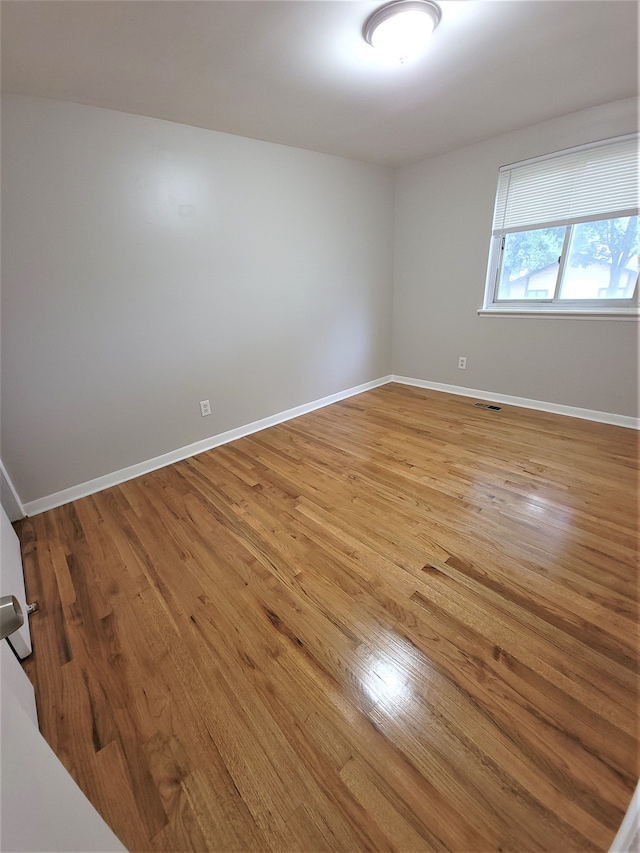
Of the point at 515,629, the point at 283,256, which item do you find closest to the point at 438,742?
the point at 515,629

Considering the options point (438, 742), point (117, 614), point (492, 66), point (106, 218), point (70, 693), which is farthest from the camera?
point (106, 218)

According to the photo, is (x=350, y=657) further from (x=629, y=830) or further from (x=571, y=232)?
(x=571, y=232)

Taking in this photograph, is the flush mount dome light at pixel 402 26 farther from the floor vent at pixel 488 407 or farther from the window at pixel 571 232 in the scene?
the floor vent at pixel 488 407

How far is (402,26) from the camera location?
149 centimetres

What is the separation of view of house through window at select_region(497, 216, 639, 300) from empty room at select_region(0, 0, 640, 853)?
24mm

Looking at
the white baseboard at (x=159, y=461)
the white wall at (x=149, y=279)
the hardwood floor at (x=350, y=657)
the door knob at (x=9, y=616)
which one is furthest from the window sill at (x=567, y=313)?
the door knob at (x=9, y=616)

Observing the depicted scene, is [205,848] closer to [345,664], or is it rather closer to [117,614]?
[345,664]

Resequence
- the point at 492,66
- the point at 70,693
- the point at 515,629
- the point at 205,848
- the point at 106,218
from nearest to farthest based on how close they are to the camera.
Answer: the point at 205,848 < the point at 70,693 < the point at 515,629 < the point at 492,66 < the point at 106,218

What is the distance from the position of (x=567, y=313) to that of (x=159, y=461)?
11.9ft

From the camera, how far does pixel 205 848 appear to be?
85 centimetres

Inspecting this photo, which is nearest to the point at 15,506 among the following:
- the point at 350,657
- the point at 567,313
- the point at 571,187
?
the point at 350,657

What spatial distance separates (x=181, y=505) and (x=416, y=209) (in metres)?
3.73

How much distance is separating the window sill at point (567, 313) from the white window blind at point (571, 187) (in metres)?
0.68

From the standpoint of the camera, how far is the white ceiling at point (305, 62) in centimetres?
138
